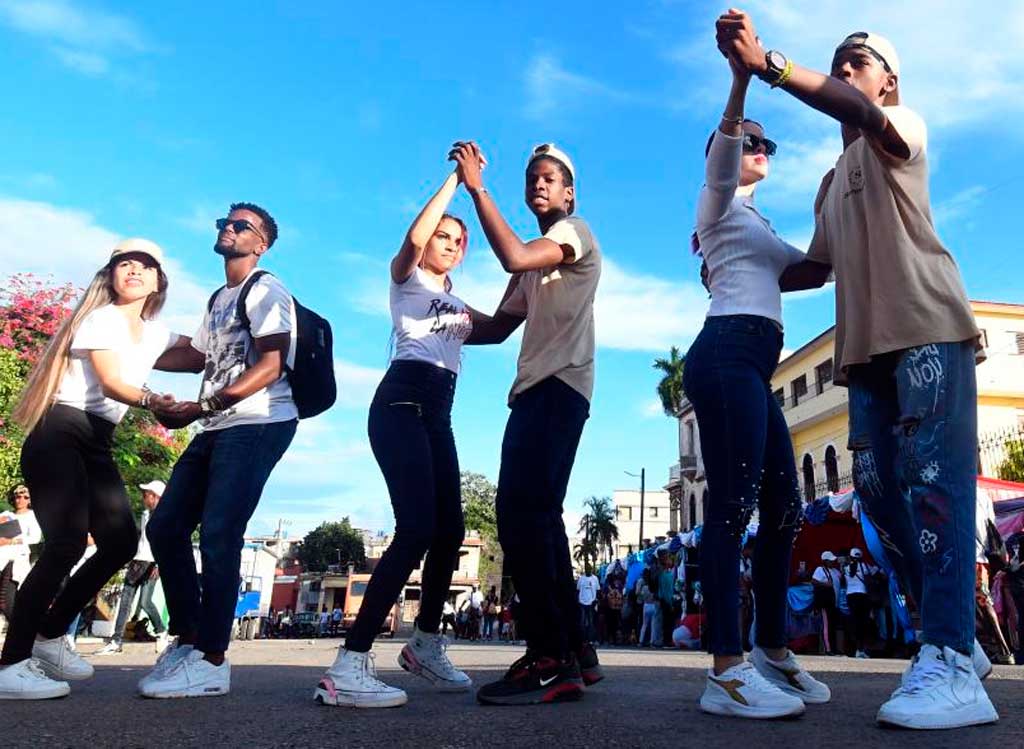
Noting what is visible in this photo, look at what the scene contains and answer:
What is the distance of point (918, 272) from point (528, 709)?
6.25ft

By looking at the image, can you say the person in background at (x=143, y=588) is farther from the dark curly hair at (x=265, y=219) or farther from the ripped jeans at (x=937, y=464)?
the ripped jeans at (x=937, y=464)

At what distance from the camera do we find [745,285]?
279 centimetres

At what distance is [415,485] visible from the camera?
3.11m

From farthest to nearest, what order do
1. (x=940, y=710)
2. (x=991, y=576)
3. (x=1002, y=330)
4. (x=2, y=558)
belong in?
(x=1002, y=330)
(x=991, y=576)
(x=2, y=558)
(x=940, y=710)

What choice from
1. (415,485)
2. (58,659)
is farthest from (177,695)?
(415,485)

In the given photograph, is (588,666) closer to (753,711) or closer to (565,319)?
(753,711)

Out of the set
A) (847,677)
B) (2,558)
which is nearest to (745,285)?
(847,677)

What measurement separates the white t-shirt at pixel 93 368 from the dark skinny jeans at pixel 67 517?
0.05m

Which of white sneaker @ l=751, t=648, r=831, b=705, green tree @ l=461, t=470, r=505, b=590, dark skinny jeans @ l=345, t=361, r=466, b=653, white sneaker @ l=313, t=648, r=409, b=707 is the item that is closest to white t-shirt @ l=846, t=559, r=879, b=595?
white sneaker @ l=751, t=648, r=831, b=705

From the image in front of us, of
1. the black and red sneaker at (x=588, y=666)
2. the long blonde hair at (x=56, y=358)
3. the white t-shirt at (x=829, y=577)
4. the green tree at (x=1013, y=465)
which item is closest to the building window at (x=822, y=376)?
the green tree at (x=1013, y=465)

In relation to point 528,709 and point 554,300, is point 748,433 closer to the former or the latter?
point 554,300

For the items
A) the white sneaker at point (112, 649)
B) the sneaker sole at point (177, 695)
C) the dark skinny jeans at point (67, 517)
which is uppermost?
the dark skinny jeans at point (67, 517)

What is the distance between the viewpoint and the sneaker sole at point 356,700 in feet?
8.79

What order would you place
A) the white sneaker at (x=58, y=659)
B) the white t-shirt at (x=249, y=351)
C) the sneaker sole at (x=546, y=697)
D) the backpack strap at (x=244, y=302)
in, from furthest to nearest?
the white sneaker at (x=58, y=659) < the backpack strap at (x=244, y=302) < the white t-shirt at (x=249, y=351) < the sneaker sole at (x=546, y=697)
